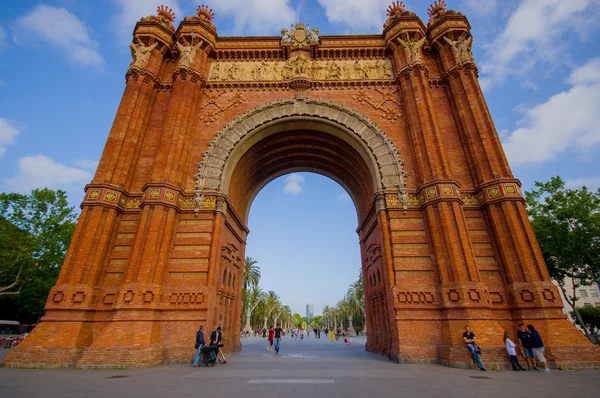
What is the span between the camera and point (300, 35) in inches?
773

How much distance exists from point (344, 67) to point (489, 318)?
1627cm

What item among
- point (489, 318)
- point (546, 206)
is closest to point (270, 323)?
point (546, 206)

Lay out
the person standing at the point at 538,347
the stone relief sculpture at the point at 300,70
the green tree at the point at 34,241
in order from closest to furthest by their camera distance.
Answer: the person standing at the point at 538,347, the stone relief sculpture at the point at 300,70, the green tree at the point at 34,241

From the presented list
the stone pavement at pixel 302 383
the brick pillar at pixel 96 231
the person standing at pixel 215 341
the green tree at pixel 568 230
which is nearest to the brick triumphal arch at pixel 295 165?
the brick pillar at pixel 96 231

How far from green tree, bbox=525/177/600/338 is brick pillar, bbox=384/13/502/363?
15639 millimetres

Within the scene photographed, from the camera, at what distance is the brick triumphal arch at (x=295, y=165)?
1180 centimetres

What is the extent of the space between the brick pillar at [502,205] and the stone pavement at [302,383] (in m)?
1.78

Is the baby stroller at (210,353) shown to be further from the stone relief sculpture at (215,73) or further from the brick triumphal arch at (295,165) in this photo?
the stone relief sculpture at (215,73)

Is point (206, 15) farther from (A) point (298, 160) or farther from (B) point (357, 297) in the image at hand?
(B) point (357, 297)

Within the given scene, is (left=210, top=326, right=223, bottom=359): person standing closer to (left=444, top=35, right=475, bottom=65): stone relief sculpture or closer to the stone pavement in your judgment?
the stone pavement

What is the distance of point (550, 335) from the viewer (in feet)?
35.8

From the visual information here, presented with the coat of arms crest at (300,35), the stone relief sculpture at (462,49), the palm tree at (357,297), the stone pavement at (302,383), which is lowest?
the stone pavement at (302,383)

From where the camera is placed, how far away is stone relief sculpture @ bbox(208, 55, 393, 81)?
18.7 metres

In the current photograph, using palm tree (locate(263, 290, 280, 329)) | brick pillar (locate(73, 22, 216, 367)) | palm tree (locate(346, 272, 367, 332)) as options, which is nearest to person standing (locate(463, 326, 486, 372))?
brick pillar (locate(73, 22, 216, 367))
